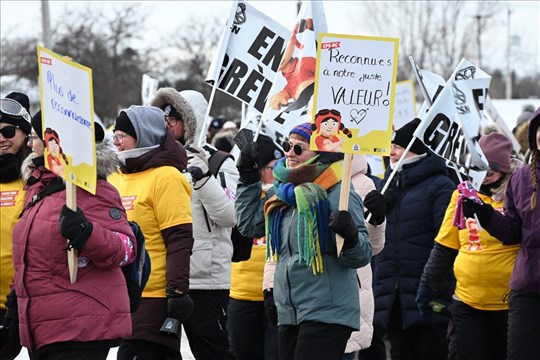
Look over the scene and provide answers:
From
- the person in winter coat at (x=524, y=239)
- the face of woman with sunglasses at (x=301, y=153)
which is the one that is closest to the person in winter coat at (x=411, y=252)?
the person in winter coat at (x=524, y=239)

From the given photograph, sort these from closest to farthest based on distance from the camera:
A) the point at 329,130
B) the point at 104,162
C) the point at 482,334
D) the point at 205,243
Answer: the point at 104,162, the point at 329,130, the point at 205,243, the point at 482,334

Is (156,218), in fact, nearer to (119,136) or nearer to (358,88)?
(119,136)

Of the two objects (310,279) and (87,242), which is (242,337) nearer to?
(310,279)

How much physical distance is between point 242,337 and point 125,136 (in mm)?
1980

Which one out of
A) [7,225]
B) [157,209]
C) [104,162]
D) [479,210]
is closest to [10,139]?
[7,225]

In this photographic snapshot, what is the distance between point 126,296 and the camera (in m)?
5.41

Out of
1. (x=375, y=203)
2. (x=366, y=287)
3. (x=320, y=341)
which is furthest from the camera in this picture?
(x=366, y=287)

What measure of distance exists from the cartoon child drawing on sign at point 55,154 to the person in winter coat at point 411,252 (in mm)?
3273

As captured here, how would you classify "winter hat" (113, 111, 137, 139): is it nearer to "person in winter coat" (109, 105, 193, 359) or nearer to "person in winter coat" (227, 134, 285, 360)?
"person in winter coat" (109, 105, 193, 359)

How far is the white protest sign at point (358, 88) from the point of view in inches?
237

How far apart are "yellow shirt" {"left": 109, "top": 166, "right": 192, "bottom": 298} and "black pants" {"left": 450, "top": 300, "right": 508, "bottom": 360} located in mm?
2238

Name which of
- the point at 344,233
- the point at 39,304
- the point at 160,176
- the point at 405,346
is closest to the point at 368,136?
the point at 344,233

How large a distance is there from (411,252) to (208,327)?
5.98 ft

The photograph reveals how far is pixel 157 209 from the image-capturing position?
6297mm
